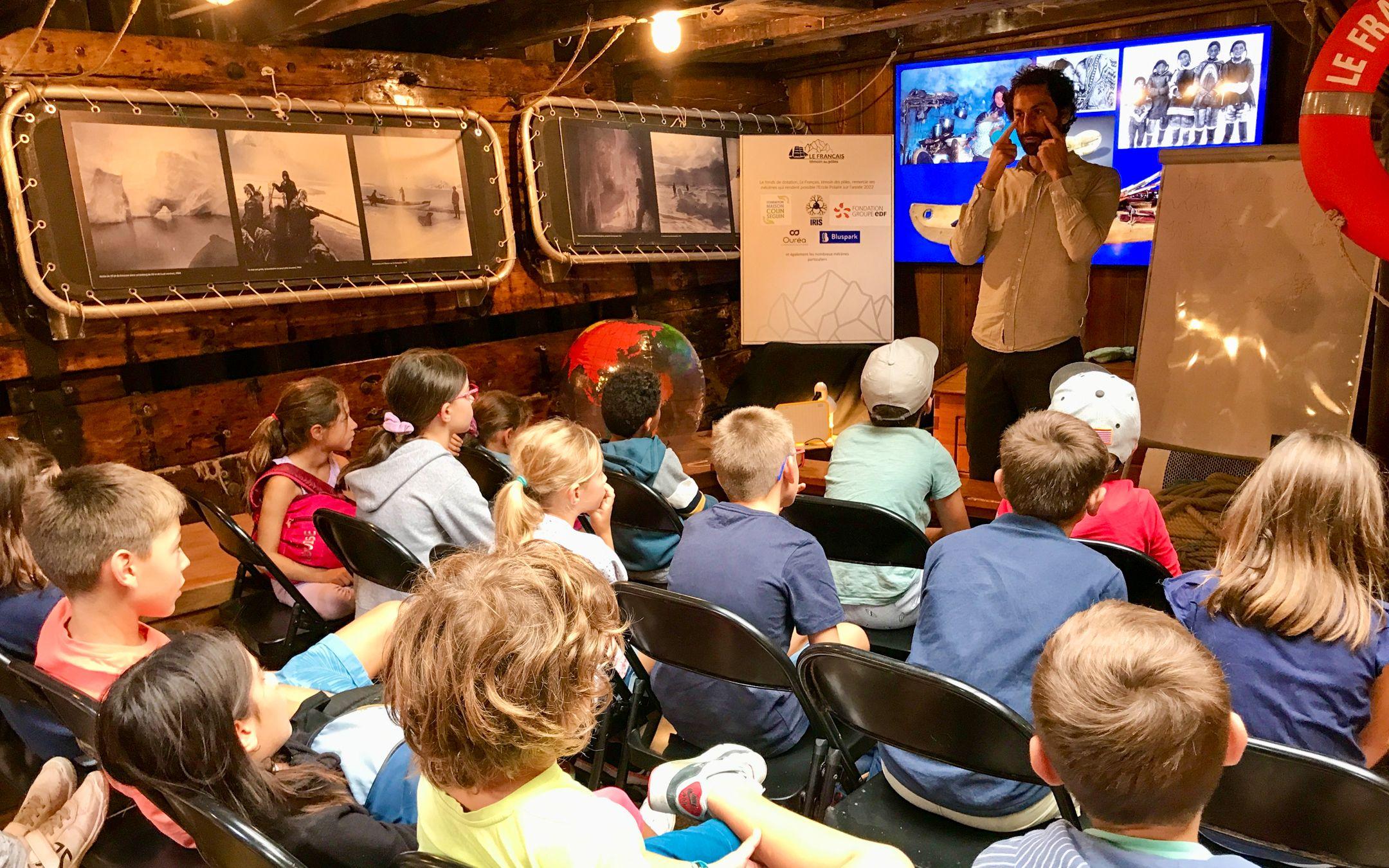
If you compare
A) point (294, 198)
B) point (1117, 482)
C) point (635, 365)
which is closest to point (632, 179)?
point (635, 365)

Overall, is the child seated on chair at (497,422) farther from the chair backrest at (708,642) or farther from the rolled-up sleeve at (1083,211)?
the rolled-up sleeve at (1083,211)

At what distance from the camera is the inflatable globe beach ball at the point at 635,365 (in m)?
4.65

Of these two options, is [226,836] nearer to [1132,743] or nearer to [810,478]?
[1132,743]

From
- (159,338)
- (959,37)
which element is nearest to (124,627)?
(159,338)

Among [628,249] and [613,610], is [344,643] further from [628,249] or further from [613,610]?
[628,249]

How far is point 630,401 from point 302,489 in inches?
40.6

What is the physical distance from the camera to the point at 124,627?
1.90 meters

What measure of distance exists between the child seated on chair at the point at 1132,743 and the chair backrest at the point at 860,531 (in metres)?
1.33

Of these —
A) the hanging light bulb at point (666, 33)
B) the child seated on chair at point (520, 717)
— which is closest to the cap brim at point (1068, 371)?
the hanging light bulb at point (666, 33)

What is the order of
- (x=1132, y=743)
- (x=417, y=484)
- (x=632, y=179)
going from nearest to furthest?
(x=1132, y=743) → (x=417, y=484) → (x=632, y=179)

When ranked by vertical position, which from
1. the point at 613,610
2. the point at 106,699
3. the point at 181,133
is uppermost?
the point at 181,133

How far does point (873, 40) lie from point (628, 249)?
73.9 inches

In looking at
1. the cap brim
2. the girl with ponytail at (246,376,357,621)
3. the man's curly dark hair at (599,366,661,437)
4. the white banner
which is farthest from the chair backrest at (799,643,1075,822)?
the white banner

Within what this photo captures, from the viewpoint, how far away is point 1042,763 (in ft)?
3.88
